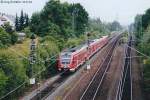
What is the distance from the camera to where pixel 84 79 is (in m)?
59.5

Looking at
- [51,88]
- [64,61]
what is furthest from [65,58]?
[51,88]

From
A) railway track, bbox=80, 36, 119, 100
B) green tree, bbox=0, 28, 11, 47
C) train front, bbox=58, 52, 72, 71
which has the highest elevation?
green tree, bbox=0, 28, 11, 47

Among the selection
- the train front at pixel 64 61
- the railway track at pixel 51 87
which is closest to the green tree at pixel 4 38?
the train front at pixel 64 61

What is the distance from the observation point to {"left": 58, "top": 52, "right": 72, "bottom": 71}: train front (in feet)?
197

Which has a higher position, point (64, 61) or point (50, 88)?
point (64, 61)

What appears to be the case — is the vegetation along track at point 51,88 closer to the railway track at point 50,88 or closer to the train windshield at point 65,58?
the railway track at point 50,88

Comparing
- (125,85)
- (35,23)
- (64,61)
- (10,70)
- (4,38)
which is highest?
(35,23)

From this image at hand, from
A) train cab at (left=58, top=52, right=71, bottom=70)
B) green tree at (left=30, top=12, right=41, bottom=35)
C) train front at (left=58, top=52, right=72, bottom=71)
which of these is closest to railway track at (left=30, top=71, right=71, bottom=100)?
train front at (left=58, top=52, right=72, bottom=71)

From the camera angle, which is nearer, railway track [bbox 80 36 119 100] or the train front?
railway track [bbox 80 36 119 100]

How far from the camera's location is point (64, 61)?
60.5m

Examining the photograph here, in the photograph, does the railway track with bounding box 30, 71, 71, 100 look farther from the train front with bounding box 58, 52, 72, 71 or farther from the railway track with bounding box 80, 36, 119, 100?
the railway track with bounding box 80, 36, 119, 100

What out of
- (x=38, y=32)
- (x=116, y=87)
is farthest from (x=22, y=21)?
(x=116, y=87)

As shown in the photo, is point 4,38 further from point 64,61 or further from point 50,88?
point 50,88

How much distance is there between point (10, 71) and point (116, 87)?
14.7 metres
